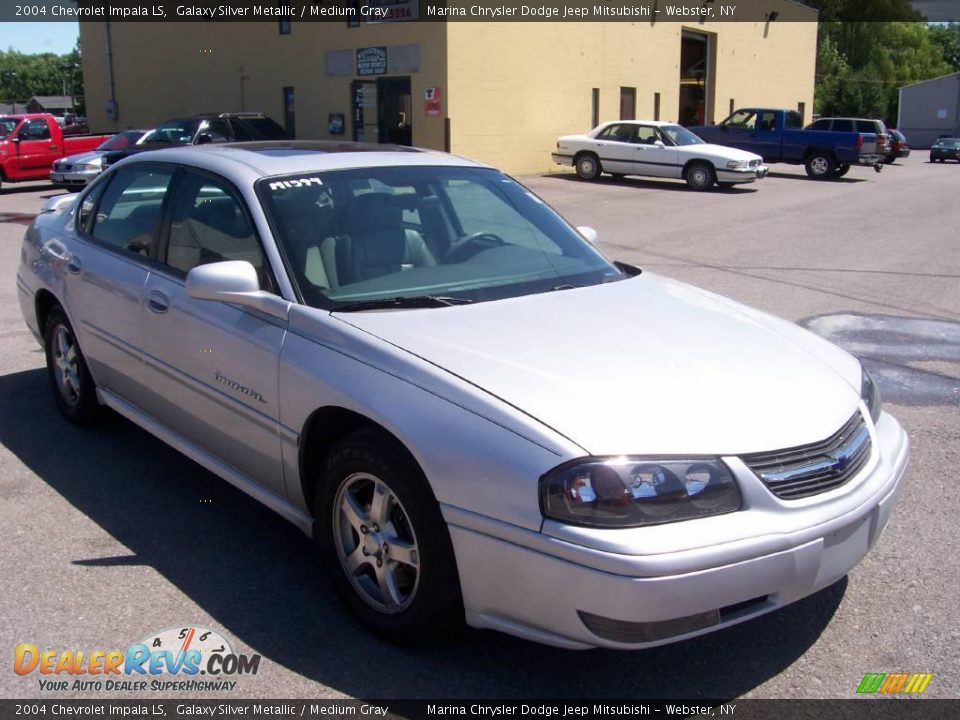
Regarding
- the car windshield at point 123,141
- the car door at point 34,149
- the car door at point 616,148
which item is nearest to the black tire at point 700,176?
the car door at point 616,148

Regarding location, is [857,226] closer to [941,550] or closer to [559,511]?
[941,550]

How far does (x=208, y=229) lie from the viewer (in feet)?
14.4

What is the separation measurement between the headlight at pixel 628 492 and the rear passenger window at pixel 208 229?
66.5 inches

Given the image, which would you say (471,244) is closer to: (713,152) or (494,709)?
(494,709)

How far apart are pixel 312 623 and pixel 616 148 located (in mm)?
22045

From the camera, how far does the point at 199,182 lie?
14.8ft

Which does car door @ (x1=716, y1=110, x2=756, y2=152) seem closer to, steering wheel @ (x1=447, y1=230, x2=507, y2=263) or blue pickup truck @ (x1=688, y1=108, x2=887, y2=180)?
blue pickup truck @ (x1=688, y1=108, x2=887, y2=180)

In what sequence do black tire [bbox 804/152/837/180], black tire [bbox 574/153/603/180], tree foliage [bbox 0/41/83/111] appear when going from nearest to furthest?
black tire [bbox 574/153/603/180], black tire [bbox 804/152/837/180], tree foliage [bbox 0/41/83/111]

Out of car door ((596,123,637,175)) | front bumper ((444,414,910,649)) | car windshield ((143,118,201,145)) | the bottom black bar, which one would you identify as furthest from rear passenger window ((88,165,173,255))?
car door ((596,123,637,175))

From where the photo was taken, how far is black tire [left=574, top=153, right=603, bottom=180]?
24.8 meters

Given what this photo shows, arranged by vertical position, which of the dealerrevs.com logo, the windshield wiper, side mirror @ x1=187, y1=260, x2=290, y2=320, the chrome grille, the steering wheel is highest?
the steering wheel

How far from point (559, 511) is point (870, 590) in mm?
1622

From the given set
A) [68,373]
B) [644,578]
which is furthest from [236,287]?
[68,373]

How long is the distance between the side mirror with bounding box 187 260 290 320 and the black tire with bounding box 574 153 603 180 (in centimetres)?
2180
